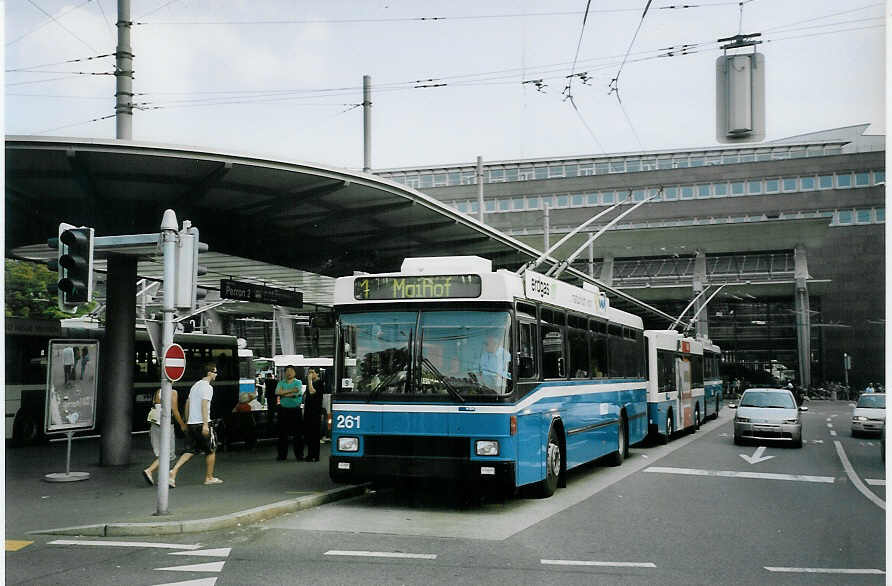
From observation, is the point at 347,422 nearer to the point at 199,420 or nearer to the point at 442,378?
the point at 442,378

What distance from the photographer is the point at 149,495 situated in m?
12.1

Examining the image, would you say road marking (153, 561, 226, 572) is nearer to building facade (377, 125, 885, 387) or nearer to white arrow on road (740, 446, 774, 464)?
white arrow on road (740, 446, 774, 464)

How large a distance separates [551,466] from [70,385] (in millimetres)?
7584

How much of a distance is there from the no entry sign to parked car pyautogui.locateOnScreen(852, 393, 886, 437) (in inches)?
858

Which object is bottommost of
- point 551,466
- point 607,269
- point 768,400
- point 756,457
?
point 756,457

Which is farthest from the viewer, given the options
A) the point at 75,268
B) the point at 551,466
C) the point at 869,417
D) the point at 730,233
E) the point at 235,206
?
the point at 730,233

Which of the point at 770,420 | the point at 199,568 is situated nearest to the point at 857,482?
the point at 770,420

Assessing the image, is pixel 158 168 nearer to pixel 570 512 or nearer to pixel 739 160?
pixel 570 512

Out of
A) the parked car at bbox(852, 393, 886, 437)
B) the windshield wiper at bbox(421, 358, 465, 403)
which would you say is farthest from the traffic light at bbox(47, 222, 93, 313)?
the parked car at bbox(852, 393, 886, 437)

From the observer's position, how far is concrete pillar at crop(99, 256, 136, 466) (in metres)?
16.1

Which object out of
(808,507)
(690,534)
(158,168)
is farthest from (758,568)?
(158,168)

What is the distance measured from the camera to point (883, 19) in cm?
758

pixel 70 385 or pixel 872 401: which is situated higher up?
pixel 70 385

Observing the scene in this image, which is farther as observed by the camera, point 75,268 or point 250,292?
point 250,292
